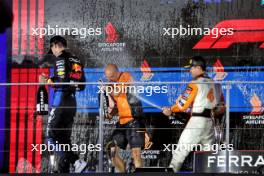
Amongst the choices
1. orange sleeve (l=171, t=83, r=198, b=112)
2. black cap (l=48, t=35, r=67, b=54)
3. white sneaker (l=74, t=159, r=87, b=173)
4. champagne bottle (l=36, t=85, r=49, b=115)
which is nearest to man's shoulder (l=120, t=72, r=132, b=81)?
orange sleeve (l=171, t=83, r=198, b=112)

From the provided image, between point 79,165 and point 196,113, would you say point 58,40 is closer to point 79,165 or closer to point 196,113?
point 79,165

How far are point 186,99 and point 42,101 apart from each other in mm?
1746

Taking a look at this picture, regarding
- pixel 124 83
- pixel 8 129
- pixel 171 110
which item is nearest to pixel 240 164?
pixel 171 110

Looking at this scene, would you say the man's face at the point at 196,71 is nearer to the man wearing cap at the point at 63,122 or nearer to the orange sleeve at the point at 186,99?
the orange sleeve at the point at 186,99

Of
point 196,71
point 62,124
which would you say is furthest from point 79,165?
point 196,71

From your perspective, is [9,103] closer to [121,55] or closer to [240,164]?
[121,55]

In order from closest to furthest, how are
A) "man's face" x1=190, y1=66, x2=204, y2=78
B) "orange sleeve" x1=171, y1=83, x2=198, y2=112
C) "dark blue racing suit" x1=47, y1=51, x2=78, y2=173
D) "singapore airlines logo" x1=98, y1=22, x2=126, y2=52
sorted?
"orange sleeve" x1=171, y1=83, x2=198, y2=112
"dark blue racing suit" x1=47, y1=51, x2=78, y2=173
"man's face" x1=190, y1=66, x2=204, y2=78
"singapore airlines logo" x1=98, y1=22, x2=126, y2=52

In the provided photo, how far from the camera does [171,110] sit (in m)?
7.56

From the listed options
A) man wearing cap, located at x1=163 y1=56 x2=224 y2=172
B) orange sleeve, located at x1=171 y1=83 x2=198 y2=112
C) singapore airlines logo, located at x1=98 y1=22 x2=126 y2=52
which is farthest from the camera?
singapore airlines logo, located at x1=98 y1=22 x2=126 y2=52

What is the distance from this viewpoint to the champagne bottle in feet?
24.9

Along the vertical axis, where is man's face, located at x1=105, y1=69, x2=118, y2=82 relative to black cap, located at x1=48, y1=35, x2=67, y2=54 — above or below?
below

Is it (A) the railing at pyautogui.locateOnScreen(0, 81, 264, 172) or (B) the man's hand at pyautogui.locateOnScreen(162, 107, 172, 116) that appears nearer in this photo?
(A) the railing at pyautogui.locateOnScreen(0, 81, 264, 172)

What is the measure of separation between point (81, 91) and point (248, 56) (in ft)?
6.90

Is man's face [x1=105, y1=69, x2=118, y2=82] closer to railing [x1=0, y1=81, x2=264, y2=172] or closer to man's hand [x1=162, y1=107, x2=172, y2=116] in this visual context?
railing [x1=0, y1=81, x2=264, y2=172]
